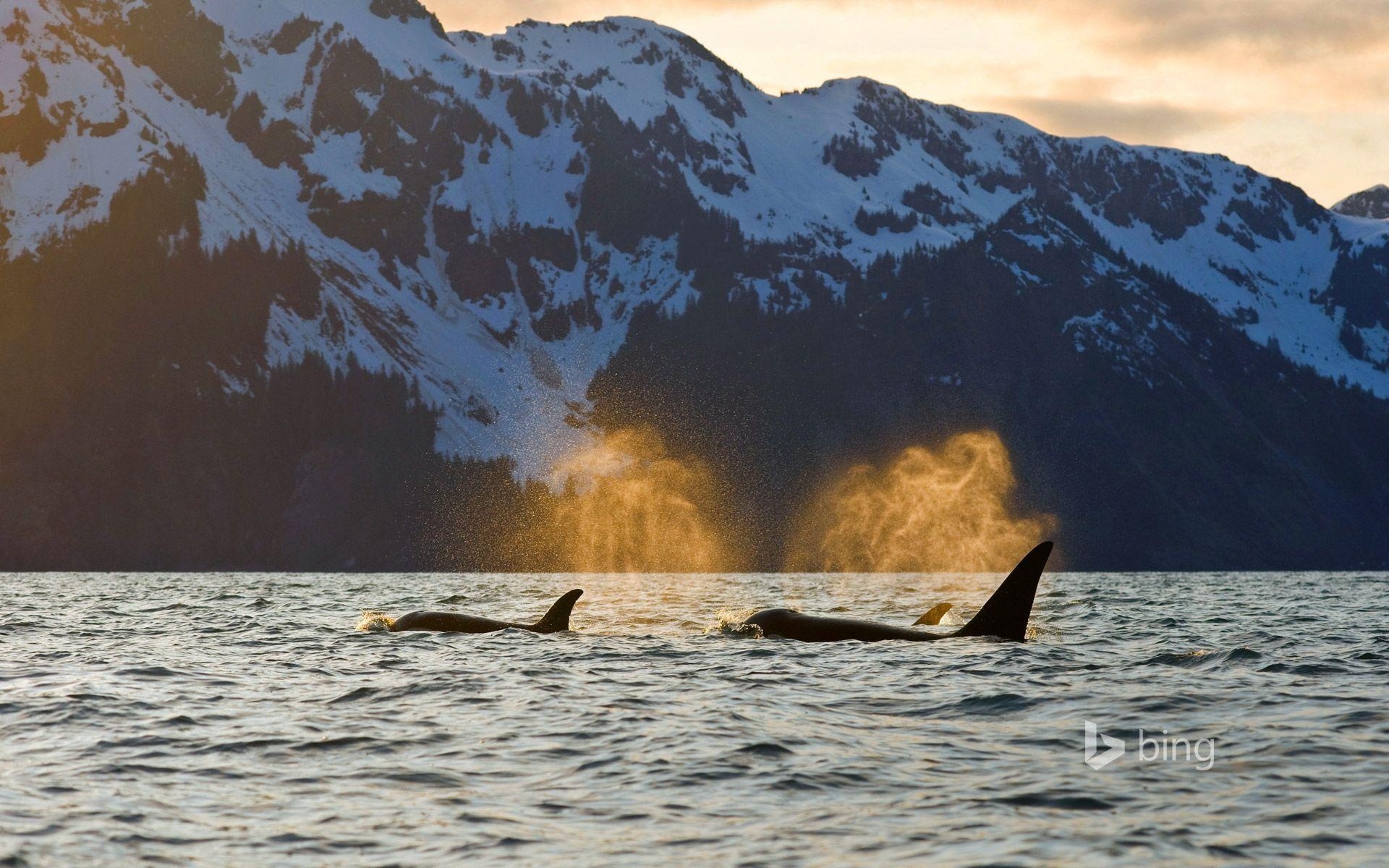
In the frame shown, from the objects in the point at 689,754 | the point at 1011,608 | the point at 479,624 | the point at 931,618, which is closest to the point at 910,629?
the point at 1011,608

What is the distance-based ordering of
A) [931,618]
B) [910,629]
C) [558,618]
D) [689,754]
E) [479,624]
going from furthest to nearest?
[931,618] → [558,618] → [479,624] → [910,629] → [689,754]

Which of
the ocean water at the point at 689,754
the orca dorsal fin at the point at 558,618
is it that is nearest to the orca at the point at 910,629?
the ocean water at the point at 689,754

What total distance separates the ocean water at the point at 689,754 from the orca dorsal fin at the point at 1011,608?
39.4 inches

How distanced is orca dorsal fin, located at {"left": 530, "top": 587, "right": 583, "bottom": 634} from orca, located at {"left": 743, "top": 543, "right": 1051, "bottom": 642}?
5.56 metres

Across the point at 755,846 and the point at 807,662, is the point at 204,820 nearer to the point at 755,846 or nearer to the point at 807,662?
the point at 755,846

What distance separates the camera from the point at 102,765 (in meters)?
17.5

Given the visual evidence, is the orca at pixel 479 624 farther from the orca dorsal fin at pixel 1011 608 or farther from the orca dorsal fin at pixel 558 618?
the orca dorsal fin at pixel 1011 608

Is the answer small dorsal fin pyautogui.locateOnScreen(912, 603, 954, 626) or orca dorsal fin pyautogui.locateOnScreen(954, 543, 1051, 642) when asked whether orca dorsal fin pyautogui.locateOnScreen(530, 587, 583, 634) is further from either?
orca dorsal fin pyautogui.locateOnScreen(954, 543, 1051, 642)

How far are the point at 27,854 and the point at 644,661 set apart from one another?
17489 mm

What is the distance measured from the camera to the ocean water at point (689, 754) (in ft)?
44.5

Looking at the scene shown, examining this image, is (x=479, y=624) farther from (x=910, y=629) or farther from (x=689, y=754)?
(x=689, y=754)

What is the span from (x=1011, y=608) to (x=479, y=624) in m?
13.8

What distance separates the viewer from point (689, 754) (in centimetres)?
1841

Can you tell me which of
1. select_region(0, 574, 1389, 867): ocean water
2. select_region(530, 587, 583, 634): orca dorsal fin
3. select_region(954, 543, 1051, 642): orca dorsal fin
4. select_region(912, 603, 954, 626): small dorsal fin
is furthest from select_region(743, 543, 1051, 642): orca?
select_region(530, 587, 583, 634): orca dorsal fin
